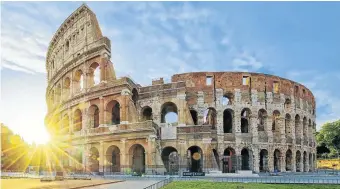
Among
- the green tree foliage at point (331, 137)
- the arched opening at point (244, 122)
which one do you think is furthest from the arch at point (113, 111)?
the green tree foliage at point (331, 137)

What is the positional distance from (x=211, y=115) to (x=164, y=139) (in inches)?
369

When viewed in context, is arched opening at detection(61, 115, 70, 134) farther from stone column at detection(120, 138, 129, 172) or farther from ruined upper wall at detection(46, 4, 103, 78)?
stone column at detection(120, 138, 129, 172)

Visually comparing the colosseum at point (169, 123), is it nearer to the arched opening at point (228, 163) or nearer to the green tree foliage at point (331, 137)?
the arched opening at point (228, 163)

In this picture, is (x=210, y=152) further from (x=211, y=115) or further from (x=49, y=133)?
(x=49, y=133)

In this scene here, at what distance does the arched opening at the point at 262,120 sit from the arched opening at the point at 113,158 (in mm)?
16062

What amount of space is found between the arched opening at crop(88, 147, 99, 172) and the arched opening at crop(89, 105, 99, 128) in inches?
103

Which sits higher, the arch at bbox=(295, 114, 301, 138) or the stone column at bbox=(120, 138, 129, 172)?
the arch at bbox=(295, 114, 301, 138)

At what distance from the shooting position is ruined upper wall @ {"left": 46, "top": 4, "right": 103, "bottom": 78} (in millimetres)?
38750

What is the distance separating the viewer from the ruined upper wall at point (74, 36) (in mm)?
38750

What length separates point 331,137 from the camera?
66.9 metres

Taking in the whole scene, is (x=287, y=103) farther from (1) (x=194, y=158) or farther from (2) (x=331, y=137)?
(2) (x=331, y=137)

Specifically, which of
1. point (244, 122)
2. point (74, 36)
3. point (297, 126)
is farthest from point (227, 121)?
point (74, 36)

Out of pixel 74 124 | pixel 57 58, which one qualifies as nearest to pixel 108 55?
pixel 74 124

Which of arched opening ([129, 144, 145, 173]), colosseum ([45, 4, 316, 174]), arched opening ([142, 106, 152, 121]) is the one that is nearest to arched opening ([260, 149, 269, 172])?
colosseum ([45, 4, 316, 174])
